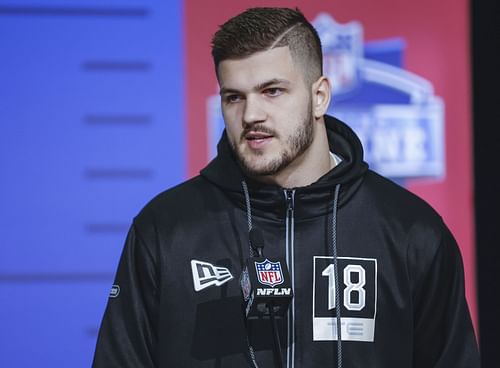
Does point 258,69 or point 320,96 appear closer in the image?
point 258,69

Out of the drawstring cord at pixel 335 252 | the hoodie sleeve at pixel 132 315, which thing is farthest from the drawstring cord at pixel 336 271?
the hoodie sleeve at pixel 132 315

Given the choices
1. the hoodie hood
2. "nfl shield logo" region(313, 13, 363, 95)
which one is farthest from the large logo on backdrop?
the hoodie hood

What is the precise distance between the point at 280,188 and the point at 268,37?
0.92 ft

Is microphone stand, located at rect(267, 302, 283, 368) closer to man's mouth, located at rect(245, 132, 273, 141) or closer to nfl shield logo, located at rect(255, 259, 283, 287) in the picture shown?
nfl shield logo, located at rect(255, 259, 283, 287)

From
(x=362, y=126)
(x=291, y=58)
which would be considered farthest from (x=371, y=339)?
(x=362, y=126)

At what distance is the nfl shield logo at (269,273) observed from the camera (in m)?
1.45

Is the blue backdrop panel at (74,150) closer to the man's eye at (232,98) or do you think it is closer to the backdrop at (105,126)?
the backdrop at (105,126)

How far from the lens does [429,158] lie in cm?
275

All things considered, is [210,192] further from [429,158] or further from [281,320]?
[429,158]

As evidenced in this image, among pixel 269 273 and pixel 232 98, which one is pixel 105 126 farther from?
pixel 269 273

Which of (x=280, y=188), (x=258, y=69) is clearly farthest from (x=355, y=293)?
(x=258, y=69)

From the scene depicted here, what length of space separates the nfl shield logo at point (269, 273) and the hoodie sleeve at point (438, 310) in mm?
317

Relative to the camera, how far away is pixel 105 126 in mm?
2623

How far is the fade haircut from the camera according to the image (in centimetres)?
164
